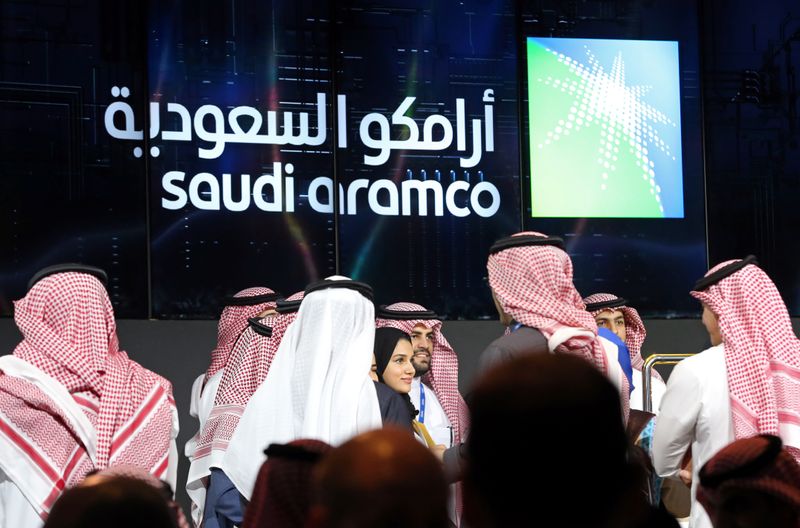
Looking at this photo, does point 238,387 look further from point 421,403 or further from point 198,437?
point 421,403

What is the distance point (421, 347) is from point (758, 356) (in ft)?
8.24

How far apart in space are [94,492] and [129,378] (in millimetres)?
2027

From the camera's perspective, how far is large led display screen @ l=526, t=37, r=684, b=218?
718 cm

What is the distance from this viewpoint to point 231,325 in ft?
20.5

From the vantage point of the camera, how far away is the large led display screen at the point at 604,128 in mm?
7176

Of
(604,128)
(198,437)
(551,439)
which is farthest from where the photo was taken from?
(604,128)

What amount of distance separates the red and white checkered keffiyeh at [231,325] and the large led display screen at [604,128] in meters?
1.94

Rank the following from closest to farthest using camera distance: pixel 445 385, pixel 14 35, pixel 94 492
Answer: pixel 94 492
pixel 445 385
pixel 14 35

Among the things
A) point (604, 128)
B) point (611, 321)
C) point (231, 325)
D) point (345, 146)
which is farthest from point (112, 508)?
point (604, 128)

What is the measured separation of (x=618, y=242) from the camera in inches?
285

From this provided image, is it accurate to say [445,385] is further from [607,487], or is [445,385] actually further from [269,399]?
[607,487]

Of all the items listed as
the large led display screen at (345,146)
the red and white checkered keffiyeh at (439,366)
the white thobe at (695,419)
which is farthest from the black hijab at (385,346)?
the large led display screen at (345,146)

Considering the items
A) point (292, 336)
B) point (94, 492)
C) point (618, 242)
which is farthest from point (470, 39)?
point (94, 492)

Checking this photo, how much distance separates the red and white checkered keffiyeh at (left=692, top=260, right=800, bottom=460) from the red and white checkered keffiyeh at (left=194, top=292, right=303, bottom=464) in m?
1.75
